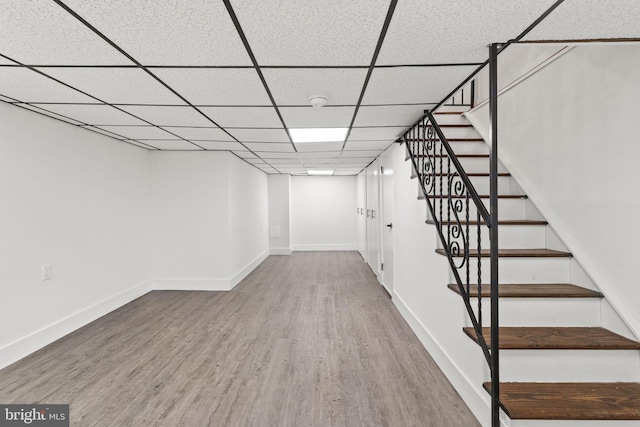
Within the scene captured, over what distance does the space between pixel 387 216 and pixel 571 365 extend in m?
3.29

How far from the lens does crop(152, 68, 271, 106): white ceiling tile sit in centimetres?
208

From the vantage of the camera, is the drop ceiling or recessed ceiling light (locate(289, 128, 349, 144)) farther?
recessed ceiling light (locate(289, 128, 349, 144))

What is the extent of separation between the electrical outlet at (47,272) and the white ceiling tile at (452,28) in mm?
3563

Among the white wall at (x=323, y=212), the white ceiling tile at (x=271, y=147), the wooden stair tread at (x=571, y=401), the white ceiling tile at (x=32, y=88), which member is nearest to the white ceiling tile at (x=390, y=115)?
the white ceiling tile at (x=271, y=147)

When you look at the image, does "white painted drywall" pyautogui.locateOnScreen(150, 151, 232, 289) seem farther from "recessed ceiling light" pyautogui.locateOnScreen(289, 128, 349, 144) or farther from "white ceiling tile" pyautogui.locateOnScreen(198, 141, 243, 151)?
"recessed ceiling light" pyautogui.locateOnScreen(289, 128, 349, 144)

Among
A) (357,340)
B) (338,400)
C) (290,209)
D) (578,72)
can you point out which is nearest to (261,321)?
(357,340)

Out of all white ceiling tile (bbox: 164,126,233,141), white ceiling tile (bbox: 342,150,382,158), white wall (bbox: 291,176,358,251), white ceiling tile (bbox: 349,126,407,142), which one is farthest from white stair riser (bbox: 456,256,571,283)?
white wall (bbox: 291,176,358,251)

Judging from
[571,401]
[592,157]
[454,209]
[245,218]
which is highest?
[592,157]

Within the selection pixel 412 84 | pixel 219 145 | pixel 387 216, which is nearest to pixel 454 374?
pixel 412 84

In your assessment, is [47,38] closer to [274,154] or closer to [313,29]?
[313,29]

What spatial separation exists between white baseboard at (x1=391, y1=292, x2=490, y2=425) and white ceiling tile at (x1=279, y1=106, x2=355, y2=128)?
86.0 inches

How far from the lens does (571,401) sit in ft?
5.32

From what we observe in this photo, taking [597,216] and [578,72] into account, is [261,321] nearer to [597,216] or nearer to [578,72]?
[597,216]

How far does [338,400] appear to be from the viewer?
2.23 metres
